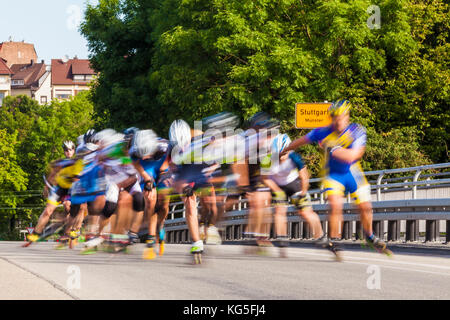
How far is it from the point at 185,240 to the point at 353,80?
12.5m

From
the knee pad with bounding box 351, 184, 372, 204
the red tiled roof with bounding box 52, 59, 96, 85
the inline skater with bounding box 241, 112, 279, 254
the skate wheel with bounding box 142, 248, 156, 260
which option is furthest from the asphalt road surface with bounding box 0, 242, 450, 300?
the red tiled roof with bounding box 52, 59, 96, 85

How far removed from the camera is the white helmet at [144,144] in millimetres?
11386

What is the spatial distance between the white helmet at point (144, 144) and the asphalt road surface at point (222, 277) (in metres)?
1.37

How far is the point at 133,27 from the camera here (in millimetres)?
40469

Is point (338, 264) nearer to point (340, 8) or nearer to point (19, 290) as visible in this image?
point (19, 290)

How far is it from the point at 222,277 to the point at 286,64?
2336cm

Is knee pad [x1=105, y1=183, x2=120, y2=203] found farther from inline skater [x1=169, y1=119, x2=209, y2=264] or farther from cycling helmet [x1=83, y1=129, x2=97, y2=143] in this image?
inline skater [x1=169, y1=119, x2=209, y2=264]

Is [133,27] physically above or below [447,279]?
above

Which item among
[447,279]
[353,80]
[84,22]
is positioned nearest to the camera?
[447,279]

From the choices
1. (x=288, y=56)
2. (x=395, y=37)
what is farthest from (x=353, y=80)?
(x=288, y=56)

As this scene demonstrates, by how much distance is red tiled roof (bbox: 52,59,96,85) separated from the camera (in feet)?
492

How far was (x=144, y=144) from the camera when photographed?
11.4m

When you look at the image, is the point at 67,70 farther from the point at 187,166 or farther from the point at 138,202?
the point at 187,166

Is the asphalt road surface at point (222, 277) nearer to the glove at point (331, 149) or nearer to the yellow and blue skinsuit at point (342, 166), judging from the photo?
the yellow and blue skinsuit at point (342, 166)
